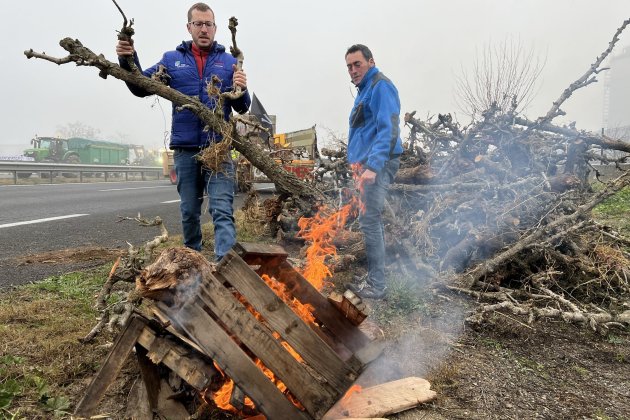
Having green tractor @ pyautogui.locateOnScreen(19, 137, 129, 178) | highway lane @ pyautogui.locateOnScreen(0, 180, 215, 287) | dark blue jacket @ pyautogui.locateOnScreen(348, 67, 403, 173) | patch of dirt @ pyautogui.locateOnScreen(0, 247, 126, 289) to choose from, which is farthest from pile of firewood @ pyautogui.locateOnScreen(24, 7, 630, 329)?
green tractor @ pyautogui.locateOnScreen(19, 137, 129, 178)

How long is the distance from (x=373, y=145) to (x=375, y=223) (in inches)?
29.7

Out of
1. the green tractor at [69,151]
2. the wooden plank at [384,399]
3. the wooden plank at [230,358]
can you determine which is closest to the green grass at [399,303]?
the wooden plank at [384,399]

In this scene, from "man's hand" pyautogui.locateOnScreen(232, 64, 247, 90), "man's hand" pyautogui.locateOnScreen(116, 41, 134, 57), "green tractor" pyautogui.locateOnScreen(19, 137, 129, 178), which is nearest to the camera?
"man's hand" pyautogui.locateOnScreen(116, 41, 134, 57)

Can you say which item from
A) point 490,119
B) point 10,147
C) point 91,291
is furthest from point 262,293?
point 10,147

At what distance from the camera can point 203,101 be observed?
3297 millimetres

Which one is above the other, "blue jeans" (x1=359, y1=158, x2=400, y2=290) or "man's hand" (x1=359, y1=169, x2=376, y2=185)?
"man's hand" (x1=359, y1=169, x2=376, y2=185)

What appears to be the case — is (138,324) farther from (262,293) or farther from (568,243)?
(568,243)

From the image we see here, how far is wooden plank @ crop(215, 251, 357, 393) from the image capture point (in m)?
1.74

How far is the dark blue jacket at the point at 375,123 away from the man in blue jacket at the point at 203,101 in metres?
1.14

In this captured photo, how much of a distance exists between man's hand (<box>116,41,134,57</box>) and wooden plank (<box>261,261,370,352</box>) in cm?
203

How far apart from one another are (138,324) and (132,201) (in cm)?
1030

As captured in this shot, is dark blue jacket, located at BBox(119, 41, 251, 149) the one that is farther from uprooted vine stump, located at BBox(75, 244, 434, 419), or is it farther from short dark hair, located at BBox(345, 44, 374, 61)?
uprooted vine stump, located at BBox(75, 244, 434, 419)

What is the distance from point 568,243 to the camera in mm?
4051

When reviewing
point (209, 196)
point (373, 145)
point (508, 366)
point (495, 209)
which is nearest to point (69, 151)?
point (209, 196)
